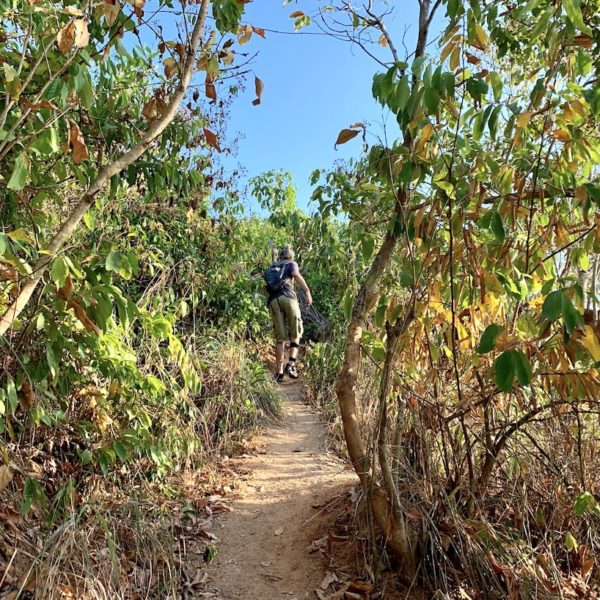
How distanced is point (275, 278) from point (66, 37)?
19.0 ft

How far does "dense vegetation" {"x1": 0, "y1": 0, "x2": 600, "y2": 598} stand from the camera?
1.92 m

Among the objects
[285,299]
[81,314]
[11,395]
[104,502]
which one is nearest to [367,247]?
[81,314]

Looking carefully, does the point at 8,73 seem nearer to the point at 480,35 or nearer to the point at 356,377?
the point at 480,35

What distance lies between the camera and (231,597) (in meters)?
2.72

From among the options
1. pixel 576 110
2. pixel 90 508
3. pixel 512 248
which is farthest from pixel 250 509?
pixel 576 110

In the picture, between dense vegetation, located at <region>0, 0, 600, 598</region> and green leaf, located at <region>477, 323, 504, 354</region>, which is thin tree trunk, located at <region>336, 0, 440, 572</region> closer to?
dense vegetation, located at <region>0, 0, 600, 598</region>

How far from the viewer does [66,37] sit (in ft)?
5.73

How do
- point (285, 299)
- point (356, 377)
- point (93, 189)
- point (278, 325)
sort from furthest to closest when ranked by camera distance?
point (278, 325) < point (285, 299) < point (356, 377) < point (93, 189)

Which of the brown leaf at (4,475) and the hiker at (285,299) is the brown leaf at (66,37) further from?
the hiker at (285,299)

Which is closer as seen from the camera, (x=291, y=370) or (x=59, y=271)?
(x=59, y=271)

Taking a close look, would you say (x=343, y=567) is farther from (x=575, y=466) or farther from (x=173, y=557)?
(x=575, y=466)

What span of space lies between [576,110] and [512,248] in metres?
0.65

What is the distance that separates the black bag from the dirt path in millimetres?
2788

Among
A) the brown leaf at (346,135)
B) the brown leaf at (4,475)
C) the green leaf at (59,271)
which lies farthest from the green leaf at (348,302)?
the brown leaf at (4,475)
